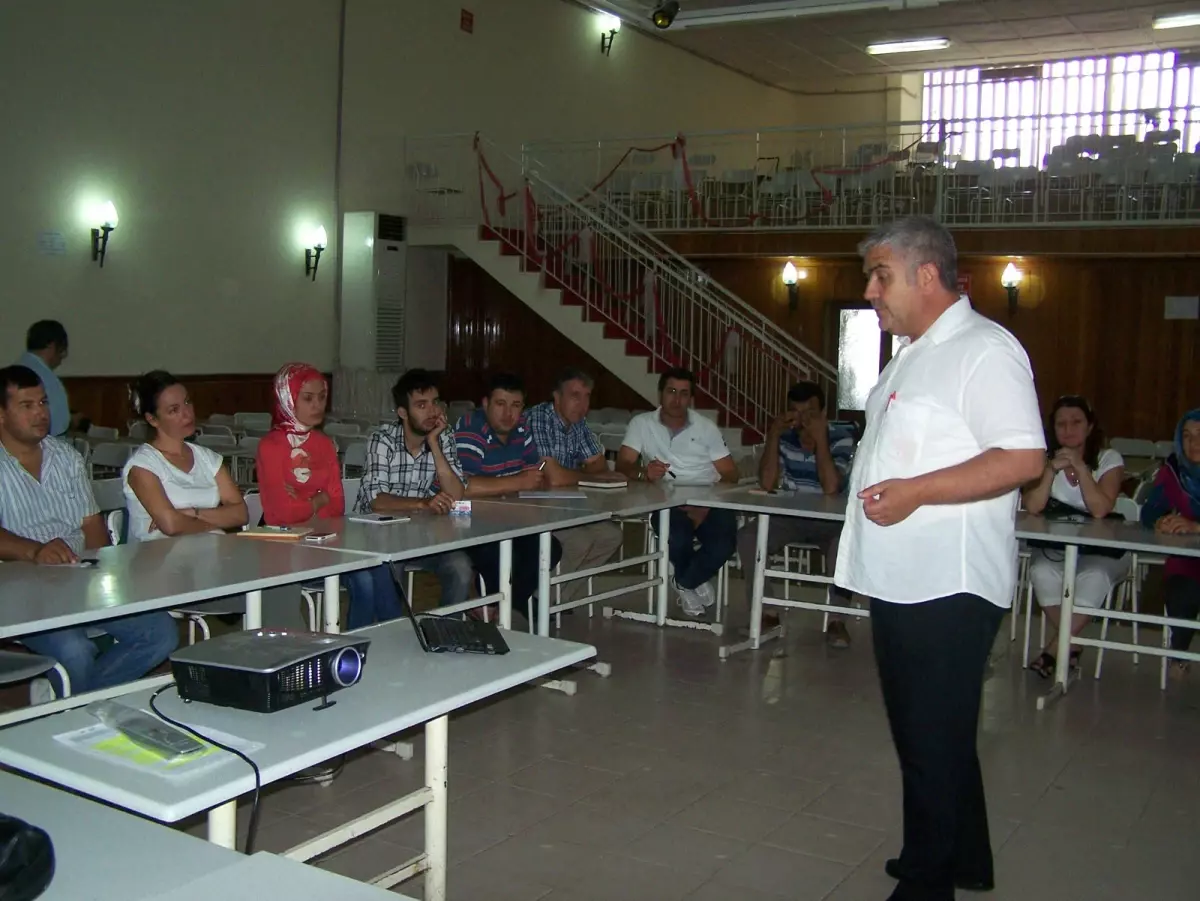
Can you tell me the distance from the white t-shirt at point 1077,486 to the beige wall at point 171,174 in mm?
7184

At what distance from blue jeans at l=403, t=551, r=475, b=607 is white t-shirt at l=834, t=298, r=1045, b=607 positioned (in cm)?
250

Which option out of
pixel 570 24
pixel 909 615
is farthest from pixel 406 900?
pixel 570 24

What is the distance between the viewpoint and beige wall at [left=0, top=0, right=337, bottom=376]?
28.6 ft

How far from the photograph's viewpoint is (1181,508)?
476cm

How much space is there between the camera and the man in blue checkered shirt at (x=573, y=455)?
563 cm

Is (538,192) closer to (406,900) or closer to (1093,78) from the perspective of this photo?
(1093,78)

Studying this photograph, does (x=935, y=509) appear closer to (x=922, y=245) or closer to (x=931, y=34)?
(x=922, y=245)

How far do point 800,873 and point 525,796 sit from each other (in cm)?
90

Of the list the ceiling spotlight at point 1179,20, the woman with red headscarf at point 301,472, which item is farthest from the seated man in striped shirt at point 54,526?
the ceiling spotlight at point 1179,20

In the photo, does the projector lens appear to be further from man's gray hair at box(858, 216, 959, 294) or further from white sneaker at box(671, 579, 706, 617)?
white sneaker at box(671, 579, 706, 617)

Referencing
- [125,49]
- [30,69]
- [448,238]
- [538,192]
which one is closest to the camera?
[30,69]

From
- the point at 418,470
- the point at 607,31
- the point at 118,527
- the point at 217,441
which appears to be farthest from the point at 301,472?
the point at 607,31

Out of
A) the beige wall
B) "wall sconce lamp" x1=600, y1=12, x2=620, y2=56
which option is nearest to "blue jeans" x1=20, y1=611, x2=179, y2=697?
the beige wall

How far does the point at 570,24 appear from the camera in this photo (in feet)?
45.9
